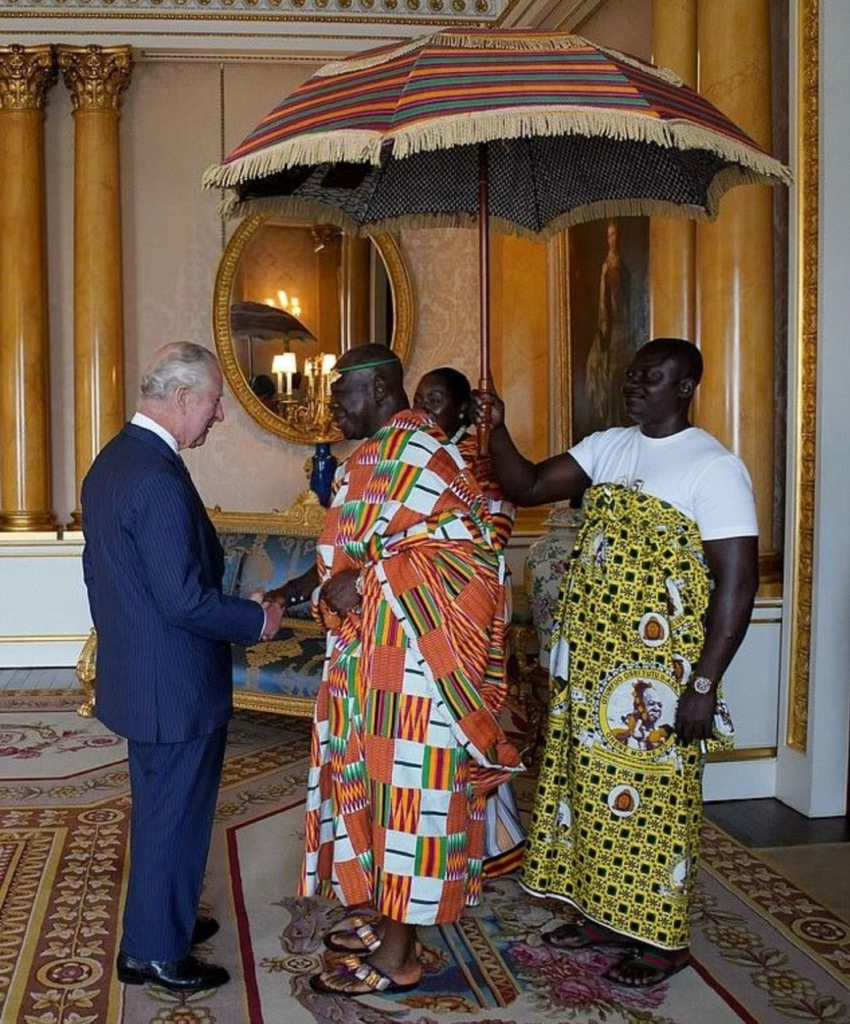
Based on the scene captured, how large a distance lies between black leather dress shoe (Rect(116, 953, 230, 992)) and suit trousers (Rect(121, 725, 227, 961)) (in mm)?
23

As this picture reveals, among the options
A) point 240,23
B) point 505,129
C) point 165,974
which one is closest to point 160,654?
point 165,974

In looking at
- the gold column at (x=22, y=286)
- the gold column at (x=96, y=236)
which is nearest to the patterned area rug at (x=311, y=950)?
Result: the gold column at (x=22, y=286)

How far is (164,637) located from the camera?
283 cm

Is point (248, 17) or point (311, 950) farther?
point (248, 17)

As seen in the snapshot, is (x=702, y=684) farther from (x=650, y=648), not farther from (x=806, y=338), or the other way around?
(x=806, y=338)

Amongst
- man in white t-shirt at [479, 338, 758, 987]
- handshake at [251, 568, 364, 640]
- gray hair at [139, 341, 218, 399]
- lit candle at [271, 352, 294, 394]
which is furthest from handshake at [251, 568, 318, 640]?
lit candle at [271, 352, 294, 394]

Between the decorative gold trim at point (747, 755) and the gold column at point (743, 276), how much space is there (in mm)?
707

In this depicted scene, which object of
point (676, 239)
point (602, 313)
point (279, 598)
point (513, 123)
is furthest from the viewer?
point (602, 313)

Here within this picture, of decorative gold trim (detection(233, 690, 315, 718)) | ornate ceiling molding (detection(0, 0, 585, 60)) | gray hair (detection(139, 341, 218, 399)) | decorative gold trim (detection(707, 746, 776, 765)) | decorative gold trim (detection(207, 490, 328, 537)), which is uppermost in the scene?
ornate ceiling molding (detection(0, 0, 585, 60))

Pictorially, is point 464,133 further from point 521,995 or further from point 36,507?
point 36,507

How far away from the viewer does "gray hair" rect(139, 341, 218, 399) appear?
2.88m

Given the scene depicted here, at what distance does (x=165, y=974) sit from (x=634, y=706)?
1.38m

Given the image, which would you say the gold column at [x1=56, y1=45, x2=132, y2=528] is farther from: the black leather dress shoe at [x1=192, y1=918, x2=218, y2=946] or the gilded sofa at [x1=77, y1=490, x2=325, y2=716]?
the black leather dress shoe at [x1=192, y1=918, x2=218, y2=946]

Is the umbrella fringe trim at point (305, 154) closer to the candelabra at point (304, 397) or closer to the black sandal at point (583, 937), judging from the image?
the black sandal at point (583, 937)
